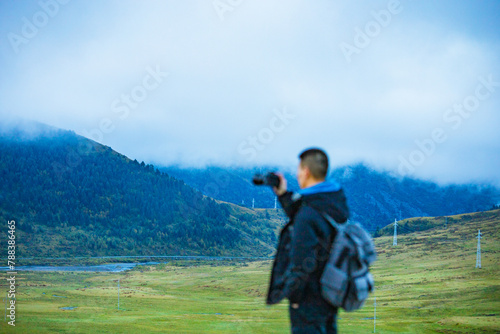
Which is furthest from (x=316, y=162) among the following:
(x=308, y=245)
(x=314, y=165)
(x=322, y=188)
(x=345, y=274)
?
(x=345, y=274)

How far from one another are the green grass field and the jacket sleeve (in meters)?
57.9

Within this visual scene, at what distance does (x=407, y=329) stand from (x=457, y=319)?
514 inches

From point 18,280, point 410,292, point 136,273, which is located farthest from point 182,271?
point 410,292

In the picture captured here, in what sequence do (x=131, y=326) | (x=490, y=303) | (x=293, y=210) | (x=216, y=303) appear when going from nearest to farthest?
(x=293, y=210)
(x=131, y=326)
(x=490, y=303)
(x=216, y=303)

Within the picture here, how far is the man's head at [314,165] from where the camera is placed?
7.73 m

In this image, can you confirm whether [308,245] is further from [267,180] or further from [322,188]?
[267,180]

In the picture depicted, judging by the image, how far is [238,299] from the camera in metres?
122

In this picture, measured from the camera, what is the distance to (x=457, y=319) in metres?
77.8

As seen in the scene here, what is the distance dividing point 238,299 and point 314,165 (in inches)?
4675

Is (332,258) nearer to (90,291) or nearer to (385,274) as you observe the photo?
(90,291)

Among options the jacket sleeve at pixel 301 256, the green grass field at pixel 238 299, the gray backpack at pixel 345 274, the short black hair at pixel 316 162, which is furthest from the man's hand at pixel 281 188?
the green grass field at pixel 238 299

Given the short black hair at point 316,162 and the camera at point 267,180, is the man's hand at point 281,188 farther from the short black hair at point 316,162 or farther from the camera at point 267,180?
the short black hair at point 316,162

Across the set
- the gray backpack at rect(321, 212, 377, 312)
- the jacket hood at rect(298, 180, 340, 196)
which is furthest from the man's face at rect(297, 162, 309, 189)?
the gray backpack at rect(321, 212, 377, 312)

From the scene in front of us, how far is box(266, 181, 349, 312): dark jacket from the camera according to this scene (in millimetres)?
6992
